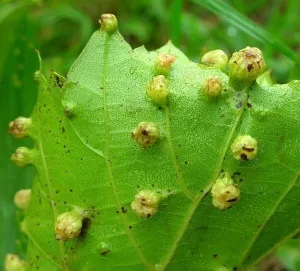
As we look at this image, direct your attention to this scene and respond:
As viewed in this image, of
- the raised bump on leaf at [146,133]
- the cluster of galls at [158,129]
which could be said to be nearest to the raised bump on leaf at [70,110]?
the cluster of galls at [158,129]

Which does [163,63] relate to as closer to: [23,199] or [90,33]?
[23,199]

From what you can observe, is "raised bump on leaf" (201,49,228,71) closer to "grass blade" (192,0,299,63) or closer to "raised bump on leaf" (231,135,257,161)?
"raised bump on leaf" (231,135,257,161)

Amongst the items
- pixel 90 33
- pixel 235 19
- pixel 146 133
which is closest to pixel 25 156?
pixel 146 133

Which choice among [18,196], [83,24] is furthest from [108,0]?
[18,196]

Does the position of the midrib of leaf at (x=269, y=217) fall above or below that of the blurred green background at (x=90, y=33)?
below

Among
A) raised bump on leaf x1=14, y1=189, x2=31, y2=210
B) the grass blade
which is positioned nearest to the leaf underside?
raised bump on leaf x1=14, y1=189, x2=31, y2=210

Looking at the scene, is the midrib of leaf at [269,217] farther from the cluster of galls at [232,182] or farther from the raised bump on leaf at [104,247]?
the raised bump on leaf at [104,247]
